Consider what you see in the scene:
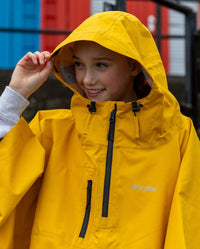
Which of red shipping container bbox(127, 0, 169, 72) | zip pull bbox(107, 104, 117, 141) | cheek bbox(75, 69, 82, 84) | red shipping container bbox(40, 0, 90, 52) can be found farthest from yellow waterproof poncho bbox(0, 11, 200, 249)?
red shipping container bbox(127, 0, 169, 72)

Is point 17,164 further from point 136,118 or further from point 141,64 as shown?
point 141,64

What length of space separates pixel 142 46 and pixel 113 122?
1.23 ft

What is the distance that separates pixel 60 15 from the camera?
6.40 m

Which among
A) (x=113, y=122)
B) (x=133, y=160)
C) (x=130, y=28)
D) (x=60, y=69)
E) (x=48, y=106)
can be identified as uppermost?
(x=130, y=28)

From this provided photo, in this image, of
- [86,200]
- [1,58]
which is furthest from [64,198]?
[1,58]

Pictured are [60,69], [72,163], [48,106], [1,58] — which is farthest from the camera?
[1,58]

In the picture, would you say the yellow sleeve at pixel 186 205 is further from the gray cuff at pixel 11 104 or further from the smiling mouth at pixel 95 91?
the gray cuff at pixel 11 104

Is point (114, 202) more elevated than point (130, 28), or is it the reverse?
point (130, 28)

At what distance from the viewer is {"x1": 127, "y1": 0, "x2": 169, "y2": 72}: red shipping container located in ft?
21.7

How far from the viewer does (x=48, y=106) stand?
179 inches

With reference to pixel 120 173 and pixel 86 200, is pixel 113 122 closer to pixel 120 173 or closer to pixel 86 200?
pixel 120 173

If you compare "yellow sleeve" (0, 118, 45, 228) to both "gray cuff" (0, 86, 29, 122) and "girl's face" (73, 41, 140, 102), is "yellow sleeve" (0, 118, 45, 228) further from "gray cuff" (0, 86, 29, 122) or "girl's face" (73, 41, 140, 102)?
"girl's face" (73, 41, 140, 102)

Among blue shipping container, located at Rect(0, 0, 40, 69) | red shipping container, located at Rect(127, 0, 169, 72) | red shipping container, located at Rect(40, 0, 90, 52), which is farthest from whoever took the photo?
→ red shipping container, located at Rect(127, 0, 169, 72)

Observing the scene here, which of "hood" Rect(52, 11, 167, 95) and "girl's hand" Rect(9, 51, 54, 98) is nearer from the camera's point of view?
"hood" Rect(52, 11, 167, 95)
